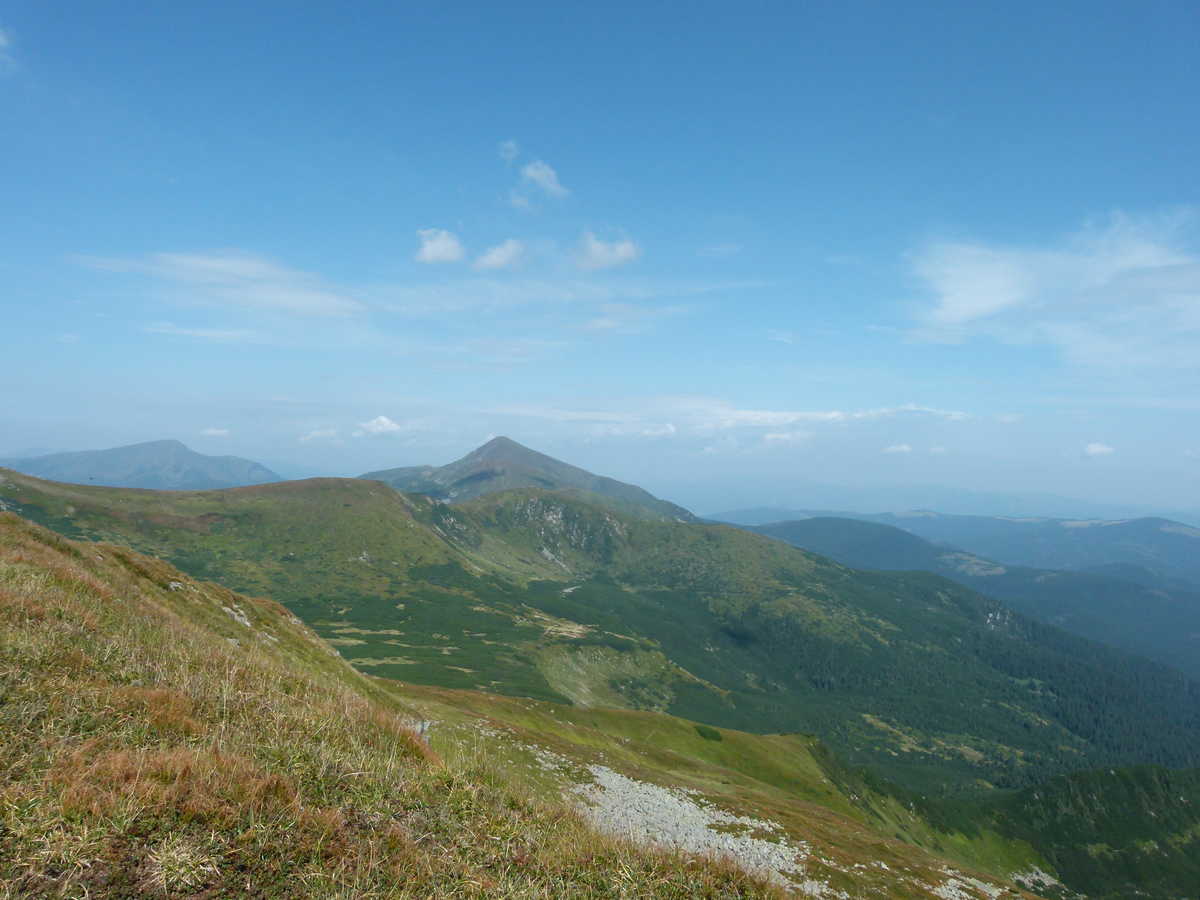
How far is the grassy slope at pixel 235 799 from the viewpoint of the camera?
21.1 feet

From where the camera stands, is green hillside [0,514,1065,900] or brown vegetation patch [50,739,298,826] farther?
brown vegetation patch [50,739,298,826]

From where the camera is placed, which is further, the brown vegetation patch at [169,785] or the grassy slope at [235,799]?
the brown vegetation patch at [169,785]

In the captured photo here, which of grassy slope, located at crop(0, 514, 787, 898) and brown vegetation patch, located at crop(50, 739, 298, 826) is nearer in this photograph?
grassy slope, located at crop(0, 514, 787, 898)

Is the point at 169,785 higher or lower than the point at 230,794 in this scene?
higher

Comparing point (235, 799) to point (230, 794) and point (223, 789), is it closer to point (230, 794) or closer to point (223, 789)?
point (230, 794)

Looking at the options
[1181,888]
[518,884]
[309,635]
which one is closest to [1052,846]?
[1181,888]

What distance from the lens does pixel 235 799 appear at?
25.2 ft

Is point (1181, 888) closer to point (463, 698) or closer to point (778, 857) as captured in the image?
point (778, 857)

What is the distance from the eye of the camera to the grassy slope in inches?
253

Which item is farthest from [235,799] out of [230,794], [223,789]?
[223,789]

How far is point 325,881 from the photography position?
22.8ft

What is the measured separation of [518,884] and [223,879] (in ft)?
13.1

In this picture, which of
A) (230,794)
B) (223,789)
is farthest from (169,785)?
(230,794)

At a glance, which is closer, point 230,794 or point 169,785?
point 169,785
